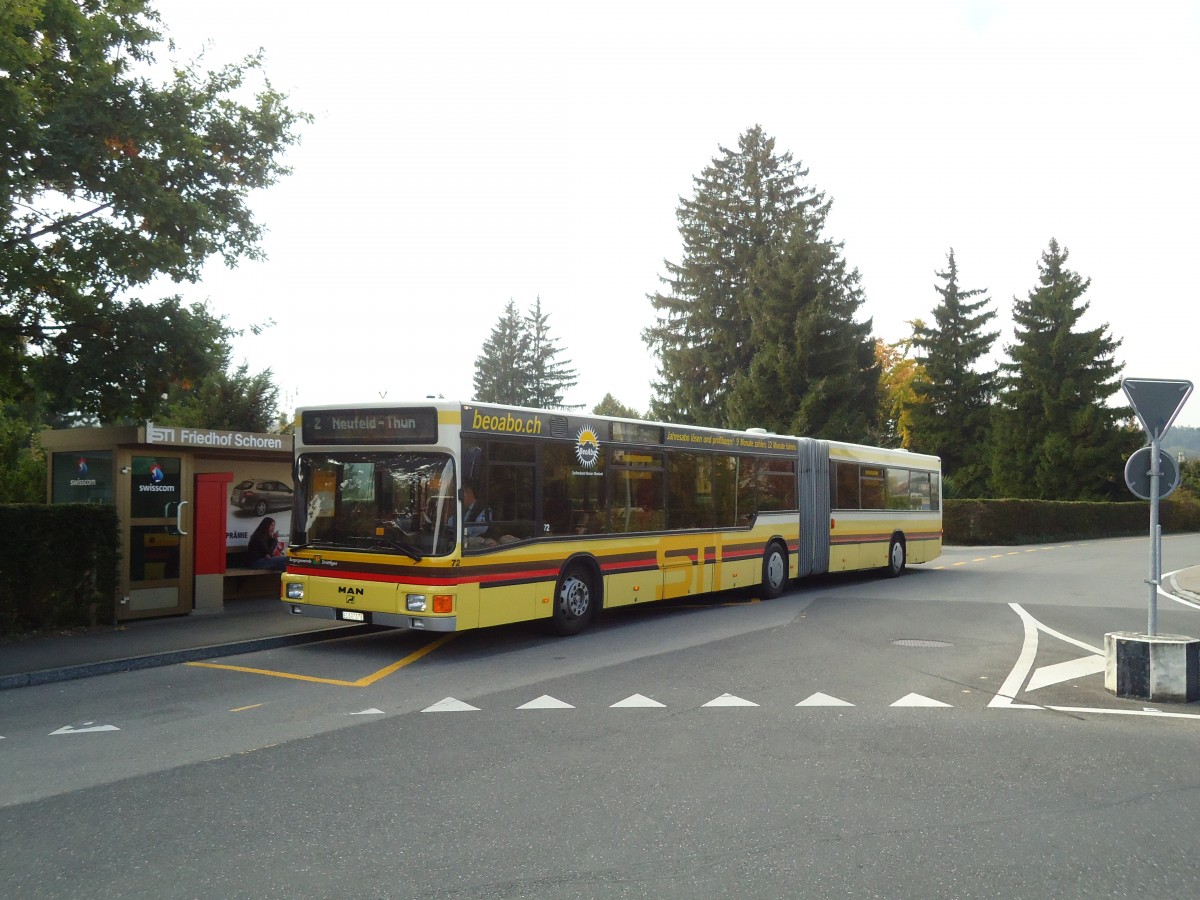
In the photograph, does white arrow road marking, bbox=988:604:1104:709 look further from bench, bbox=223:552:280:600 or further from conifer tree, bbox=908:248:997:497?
conifer tree, bbox=908:248:997:497

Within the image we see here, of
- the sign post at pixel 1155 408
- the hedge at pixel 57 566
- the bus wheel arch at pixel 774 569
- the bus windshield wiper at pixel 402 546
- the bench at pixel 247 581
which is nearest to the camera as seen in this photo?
the sign post at pixel 1155 408

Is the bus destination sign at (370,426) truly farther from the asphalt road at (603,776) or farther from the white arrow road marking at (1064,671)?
the white arrow road marking at (1064,671)

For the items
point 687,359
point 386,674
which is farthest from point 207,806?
point 687,359

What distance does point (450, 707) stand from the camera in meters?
8.41

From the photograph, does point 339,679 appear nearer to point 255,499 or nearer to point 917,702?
point 917,702

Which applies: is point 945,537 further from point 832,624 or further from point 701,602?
point 832,624

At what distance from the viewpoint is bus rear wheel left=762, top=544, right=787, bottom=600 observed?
56.4 feet

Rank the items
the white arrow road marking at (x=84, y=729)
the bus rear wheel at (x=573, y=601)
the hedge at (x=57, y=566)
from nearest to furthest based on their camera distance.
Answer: the white arrow road marking at (x=84, y=729)
the hedge at (x=57, y=566)
the bus rear wheel at (x=573, y=601)

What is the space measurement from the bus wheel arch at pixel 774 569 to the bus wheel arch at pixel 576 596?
190 inches

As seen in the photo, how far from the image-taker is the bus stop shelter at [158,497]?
42.3 feet

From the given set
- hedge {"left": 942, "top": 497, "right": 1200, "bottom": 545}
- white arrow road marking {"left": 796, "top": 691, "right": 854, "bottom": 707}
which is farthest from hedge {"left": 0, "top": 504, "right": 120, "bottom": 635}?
hedge {"left": 942, "top": 497, "right": 1200, "bottom": 545}

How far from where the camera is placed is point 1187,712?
26.9ft

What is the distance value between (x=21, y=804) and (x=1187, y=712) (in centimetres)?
837

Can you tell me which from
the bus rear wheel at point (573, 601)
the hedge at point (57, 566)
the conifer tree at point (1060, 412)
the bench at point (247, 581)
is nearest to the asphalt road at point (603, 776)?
the bus rear wheel at point (573, 601)
